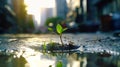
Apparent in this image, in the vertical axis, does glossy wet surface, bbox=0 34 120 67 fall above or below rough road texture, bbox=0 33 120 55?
above

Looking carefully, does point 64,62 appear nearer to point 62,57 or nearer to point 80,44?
point 62,57

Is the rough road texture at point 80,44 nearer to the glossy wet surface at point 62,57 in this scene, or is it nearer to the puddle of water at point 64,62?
the glossy wet surface at point 62,57

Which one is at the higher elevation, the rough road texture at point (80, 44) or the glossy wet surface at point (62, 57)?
the glossy wet surface at point (62, 57)

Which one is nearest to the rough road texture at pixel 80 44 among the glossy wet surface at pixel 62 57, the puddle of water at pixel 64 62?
the glossy wet surface at pixel 62 57

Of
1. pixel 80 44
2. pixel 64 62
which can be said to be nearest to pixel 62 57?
pixel 64 62

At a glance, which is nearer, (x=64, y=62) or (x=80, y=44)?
(x=64, y=62)

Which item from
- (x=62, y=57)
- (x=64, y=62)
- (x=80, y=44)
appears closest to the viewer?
(x=64, y=62)

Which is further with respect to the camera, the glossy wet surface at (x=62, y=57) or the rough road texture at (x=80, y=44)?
the rough road texture at (x=80, y=44)

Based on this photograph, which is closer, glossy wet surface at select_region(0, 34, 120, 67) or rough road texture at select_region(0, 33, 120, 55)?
glossy wet surface at select_region(0, 34, 120, 67)

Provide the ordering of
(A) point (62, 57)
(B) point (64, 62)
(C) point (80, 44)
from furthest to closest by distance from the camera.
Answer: (C) point (80, 44) < (A) point (62, 57) < (B) point (64, 62)

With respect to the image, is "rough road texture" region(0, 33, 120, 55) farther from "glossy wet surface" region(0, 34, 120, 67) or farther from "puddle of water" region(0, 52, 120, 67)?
"puddle of water" region(0, 52, 120, 67)

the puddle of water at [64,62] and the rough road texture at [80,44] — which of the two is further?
the rough road texture at [80,44]

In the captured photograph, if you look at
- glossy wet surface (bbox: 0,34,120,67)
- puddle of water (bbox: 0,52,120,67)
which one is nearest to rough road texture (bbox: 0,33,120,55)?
glossy wet surface (bbox: 0,34,120,67)
